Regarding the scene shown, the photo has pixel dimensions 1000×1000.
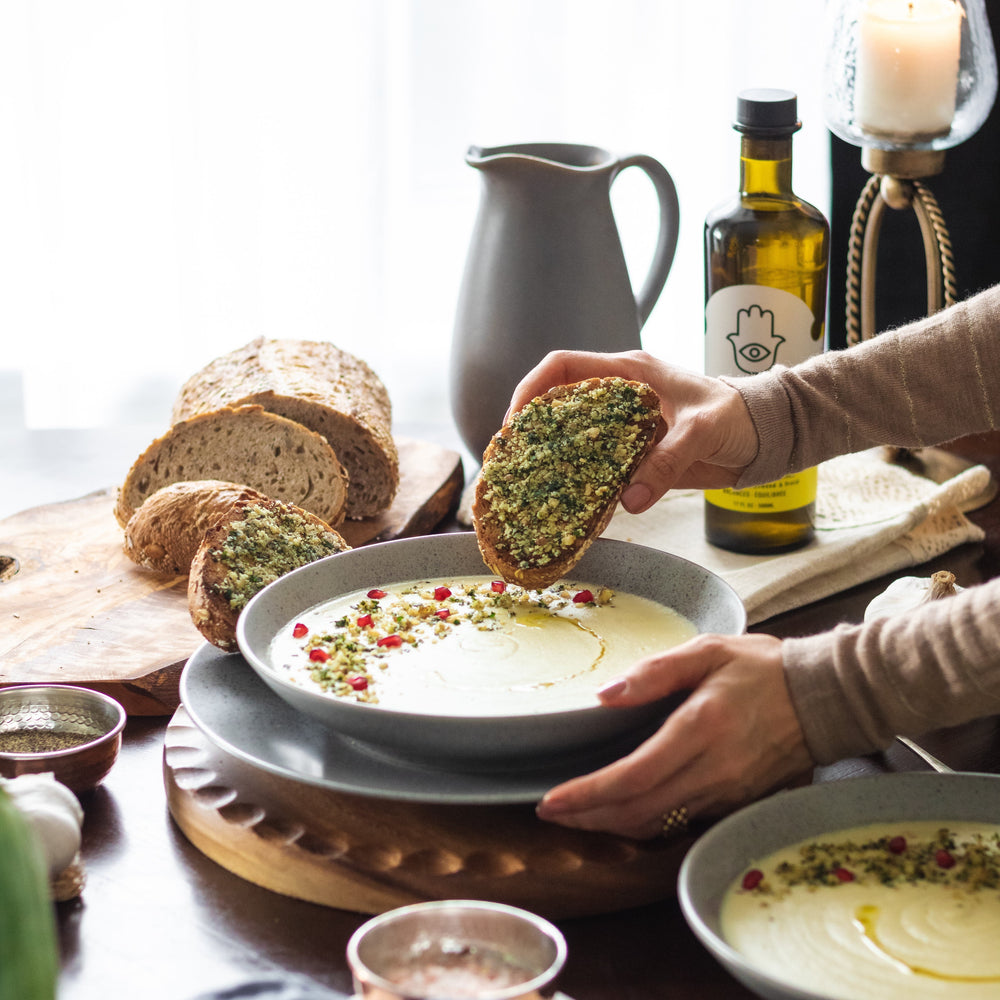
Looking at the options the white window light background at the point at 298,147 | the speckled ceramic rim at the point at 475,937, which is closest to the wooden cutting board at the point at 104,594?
the speckled ceramic rim at the point at 475,937

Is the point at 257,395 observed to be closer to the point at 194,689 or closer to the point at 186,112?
the point at 194,689

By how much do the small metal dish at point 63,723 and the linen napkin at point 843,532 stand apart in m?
0.83

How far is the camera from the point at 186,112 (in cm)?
368

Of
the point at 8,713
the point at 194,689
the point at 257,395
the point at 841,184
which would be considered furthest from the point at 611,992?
the point at 841,184

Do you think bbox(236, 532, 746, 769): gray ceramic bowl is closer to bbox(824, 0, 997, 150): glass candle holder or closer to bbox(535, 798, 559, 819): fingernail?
bbox(535, 798, 559, 819): fingernail

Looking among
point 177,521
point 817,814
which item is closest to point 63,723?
point 177,521

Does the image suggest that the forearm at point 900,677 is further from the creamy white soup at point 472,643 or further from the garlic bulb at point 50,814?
the garlic bulb at point 50,814

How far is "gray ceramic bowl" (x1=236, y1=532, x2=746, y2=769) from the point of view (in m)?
1.14

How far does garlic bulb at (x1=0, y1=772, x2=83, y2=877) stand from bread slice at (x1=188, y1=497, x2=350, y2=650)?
0.35m

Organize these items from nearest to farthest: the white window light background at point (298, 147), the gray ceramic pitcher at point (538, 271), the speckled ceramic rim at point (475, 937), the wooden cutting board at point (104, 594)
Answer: the speckled ceramic rim at point (475, 937), the wooden cutting board at point (104, 594), the gray ceramic pitcher at point (538, 271), the white window light background at point (298, 147)

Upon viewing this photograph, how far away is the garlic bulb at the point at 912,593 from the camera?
5.08ft

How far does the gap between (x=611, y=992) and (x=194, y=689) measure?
576 millimetres

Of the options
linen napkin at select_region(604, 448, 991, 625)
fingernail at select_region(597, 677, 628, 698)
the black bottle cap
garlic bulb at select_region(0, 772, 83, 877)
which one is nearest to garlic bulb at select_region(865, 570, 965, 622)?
linen napkin at select_region(604, 448, 991, 625)

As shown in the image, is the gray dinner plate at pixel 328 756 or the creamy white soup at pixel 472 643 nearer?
the gray dinner plate at pixel 328 756
